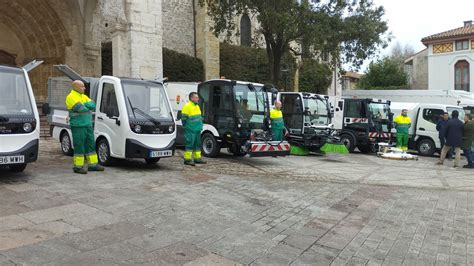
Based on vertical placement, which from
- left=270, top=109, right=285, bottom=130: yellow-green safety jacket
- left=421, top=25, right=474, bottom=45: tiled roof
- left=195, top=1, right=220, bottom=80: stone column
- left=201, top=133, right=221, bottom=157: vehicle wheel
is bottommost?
left=201, top=133, right=221, bottom=157: vehicle wheel

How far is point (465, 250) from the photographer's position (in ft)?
15.4

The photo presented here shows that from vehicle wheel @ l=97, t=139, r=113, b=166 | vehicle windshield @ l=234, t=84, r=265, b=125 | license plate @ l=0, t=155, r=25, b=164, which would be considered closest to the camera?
license plate @ l=0, t=155, r=25, b=164

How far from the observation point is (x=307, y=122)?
1354 centimetres

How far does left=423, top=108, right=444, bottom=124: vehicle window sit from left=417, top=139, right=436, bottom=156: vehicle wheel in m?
0.79

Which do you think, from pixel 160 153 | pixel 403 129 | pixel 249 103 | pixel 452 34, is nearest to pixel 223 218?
pixel 160 153

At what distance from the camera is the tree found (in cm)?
1527

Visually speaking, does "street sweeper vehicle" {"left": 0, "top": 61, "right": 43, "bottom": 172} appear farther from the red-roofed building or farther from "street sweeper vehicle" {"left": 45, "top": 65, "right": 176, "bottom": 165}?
the red-roofed building

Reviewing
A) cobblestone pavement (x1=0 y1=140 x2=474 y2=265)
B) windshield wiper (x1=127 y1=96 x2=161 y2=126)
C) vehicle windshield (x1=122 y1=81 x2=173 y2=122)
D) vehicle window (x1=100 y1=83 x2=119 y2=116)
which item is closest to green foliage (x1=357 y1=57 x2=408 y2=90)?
cobblestone pavement (x1=0 y1=140 x2=474 y2=265)

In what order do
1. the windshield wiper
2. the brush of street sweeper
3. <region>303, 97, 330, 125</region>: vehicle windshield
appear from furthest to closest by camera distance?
<region>303, 97, 330, 125</region>: vehicle windshield
the brush of street sweeper
the windshield wiper

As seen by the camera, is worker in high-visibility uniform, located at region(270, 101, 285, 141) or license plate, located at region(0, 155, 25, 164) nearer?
license plate, located at region(0, 155, 25, 164)

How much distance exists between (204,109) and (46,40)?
37.0 feet

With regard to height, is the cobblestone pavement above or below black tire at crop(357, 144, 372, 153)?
A: below

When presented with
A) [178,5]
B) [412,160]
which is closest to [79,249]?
[412,160]

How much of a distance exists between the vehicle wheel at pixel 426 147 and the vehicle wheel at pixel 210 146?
8846 mm
